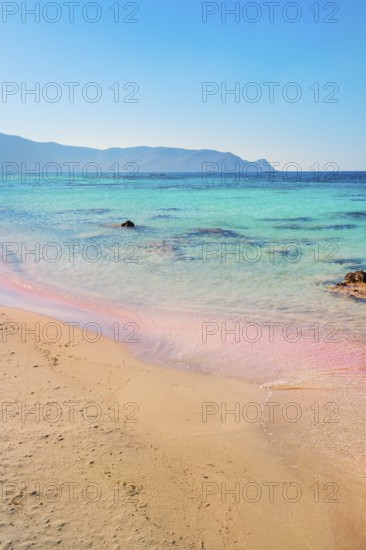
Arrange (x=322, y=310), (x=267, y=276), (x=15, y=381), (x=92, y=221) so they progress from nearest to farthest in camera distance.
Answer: (x=15, y=381), (x=322, y=310), (x=267, y=276), (x=92, y=221)

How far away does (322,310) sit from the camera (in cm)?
935

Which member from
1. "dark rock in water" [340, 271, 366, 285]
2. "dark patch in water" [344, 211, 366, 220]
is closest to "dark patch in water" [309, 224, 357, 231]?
"dark patch in water" [344, 211, 366, 220]

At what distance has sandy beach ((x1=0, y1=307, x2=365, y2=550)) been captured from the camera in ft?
11.6

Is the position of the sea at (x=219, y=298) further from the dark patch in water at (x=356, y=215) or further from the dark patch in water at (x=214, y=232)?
the dark patch in water at (x=356, y=215)

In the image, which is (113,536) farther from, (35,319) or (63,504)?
(35,319)

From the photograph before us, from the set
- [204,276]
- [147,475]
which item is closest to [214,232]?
[204,276]

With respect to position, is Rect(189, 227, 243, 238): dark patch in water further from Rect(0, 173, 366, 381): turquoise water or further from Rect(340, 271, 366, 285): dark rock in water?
Rect(340, 271, 366, 285): dark rock in water

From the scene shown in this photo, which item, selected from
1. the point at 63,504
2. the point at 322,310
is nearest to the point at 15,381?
the point at 63,504

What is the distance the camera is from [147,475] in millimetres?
4152

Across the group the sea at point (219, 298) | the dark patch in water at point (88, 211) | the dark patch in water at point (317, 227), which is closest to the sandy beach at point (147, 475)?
the sea at point (219, 298)

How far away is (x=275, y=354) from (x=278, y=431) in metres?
2.24

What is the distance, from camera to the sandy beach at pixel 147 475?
3.52 m

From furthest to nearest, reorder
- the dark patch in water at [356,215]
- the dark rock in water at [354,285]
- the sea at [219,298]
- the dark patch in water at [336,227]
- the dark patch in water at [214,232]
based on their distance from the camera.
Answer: the dark patch in water at [356,215] → the dark patch in water at [336,227] → the dark patch in water at [214,232] → the dark rock in water at [354,285] → the sea at [219,298]

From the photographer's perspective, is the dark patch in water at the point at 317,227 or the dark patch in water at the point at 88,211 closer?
the dark patch in water at the point at 317,227
